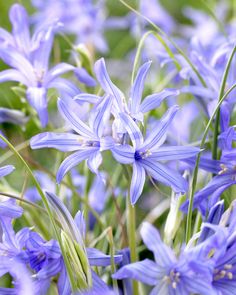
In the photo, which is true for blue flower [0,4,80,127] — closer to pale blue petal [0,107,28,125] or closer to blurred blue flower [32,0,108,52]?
pale blue petal [0,107,28,125]

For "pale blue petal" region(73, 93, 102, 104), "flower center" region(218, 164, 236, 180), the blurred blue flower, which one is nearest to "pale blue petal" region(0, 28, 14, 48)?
"pale blue petal" region(73, 93, 102, 104)

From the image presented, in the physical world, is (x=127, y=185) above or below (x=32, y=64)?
below

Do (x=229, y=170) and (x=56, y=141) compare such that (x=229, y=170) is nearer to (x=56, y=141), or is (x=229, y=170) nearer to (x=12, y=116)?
(x=56, y=141)

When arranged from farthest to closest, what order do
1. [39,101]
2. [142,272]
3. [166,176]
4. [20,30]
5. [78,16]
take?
[78,16], [20,30], [39,101], [166,176], [142,272]

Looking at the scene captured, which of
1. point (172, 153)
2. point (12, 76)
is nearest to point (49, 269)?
point (172, 153)

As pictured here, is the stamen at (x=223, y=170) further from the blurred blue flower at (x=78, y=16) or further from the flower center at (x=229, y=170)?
the blurred blue flower at (x=78, y=16)

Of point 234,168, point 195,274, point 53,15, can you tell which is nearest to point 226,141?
point 234,168
